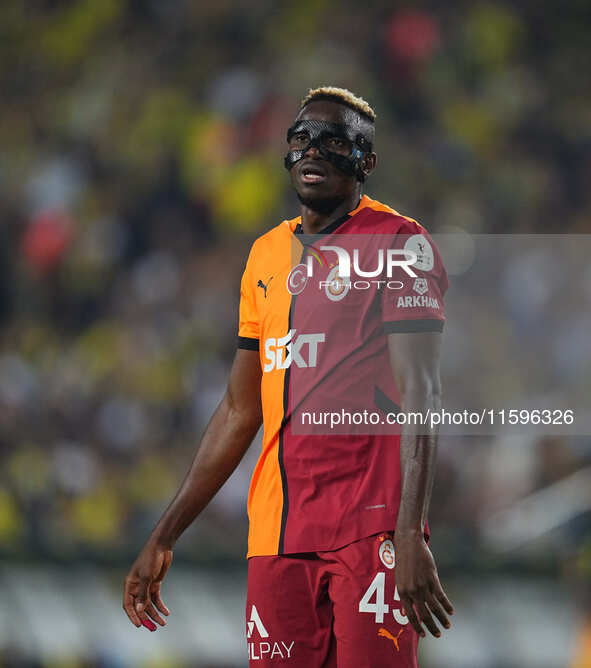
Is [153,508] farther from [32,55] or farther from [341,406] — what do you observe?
[32,55]

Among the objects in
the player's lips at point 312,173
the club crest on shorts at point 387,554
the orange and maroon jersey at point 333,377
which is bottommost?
the club crest on shorts at point 387,554

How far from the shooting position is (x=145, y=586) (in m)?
2.83

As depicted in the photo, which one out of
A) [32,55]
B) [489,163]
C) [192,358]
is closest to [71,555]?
[192,358]

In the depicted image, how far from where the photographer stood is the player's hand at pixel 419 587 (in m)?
2.32

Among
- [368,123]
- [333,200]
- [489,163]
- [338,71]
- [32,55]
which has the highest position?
[32,55]

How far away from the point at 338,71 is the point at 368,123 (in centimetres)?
650

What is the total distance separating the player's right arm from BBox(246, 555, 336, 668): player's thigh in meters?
0.37

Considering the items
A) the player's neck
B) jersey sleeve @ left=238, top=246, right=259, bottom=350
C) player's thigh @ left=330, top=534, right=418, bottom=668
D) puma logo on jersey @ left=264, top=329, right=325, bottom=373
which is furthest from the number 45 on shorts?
the player's neck

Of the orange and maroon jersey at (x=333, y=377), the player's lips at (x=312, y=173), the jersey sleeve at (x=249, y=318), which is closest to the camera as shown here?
the orange and maroon jersey at (x=333, y=377)

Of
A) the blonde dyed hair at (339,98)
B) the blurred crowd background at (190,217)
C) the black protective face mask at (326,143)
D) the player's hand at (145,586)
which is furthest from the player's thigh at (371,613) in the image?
the blurred crowd background at (190,217)

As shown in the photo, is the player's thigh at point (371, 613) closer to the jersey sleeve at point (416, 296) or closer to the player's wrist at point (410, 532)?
the player's wrist at point (410, 532)

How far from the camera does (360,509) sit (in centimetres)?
250

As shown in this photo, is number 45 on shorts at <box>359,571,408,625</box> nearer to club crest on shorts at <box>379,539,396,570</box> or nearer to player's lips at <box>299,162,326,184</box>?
club crest on shorts at <box>379,539,396,570</box>

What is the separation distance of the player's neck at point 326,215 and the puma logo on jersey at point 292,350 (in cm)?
30
